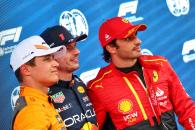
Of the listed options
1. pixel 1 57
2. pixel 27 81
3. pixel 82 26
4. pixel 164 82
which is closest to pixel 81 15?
pixel 82 26

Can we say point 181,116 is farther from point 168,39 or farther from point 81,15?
point 168,39

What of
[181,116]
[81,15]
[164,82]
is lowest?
[181,116]

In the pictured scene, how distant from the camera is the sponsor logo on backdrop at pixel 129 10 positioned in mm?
3264

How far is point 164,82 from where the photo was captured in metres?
2.40

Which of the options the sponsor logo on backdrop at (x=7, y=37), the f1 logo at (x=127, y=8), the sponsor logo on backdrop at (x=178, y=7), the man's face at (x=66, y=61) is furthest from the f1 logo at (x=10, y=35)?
the sponsor logo on backdrop at (x=178, y=7)

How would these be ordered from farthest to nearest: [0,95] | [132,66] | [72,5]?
[72,5] < [0,95] < [132,66]

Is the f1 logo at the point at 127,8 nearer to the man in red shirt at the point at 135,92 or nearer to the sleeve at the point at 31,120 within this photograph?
the man in red shirt at the point at 135,92

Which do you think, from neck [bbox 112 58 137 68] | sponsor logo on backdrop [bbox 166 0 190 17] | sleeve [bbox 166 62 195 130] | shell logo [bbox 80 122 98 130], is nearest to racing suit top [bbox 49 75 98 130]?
shell logo [bbox 80 122 98 130]

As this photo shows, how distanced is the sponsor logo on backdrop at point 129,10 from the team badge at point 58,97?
116 centimetres

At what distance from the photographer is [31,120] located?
1831 mm

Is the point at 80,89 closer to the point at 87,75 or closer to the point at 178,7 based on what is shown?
the point at 87,75

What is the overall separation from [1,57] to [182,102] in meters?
0.95

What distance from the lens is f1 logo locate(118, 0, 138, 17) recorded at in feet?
10.7

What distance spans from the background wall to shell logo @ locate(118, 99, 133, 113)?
634 millimetres
